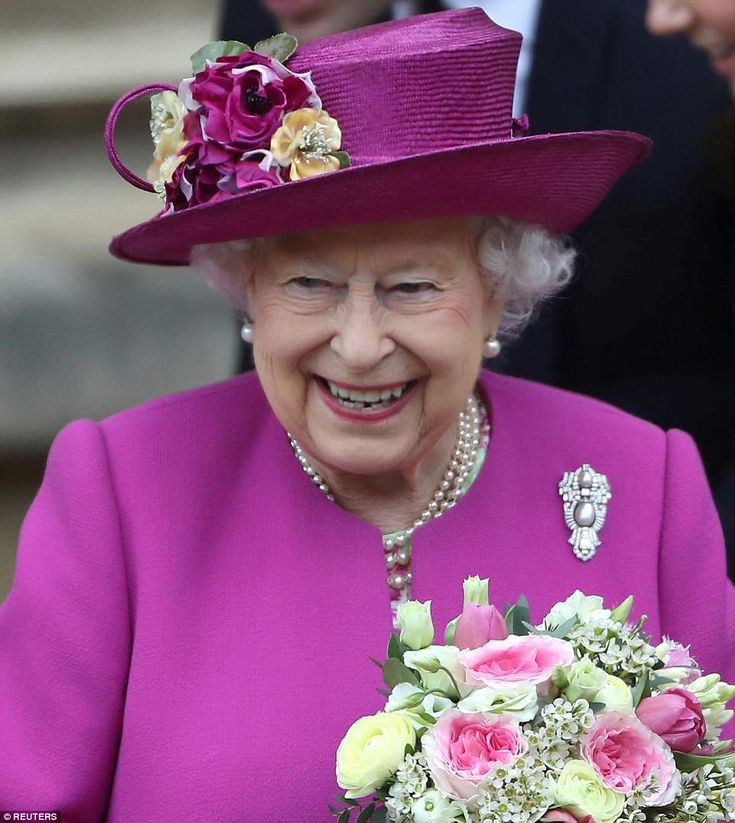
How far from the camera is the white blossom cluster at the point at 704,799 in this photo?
179 cm

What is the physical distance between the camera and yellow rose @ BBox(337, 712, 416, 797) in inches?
67.9

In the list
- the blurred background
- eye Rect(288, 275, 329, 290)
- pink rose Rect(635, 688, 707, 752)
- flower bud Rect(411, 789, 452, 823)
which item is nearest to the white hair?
eye Rect(288, 275, 329, 290)

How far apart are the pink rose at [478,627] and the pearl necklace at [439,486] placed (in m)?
0.56

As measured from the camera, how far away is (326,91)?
2168 millimetres

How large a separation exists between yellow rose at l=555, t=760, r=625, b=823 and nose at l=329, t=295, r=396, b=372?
0.73m

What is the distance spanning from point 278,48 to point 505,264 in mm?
523

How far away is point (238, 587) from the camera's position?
7.85 ft

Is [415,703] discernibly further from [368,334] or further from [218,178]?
[218,178]

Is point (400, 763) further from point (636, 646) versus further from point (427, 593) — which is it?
point (427, 593)

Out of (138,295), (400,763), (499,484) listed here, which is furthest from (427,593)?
(138,295)

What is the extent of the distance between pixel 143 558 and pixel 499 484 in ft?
2.18

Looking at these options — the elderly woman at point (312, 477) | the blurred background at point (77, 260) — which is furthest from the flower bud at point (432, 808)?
the blurred background at point (77, 260)

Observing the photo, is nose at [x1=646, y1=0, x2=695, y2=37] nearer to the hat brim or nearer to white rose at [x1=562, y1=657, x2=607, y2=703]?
the hat brim

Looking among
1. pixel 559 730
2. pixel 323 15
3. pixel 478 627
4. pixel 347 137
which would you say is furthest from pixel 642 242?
pixel 559 730
